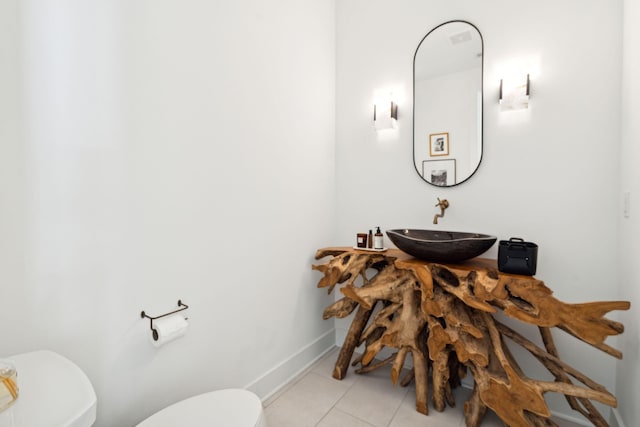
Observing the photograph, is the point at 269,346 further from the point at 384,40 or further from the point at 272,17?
the point at 384,40

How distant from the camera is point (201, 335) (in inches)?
59.6

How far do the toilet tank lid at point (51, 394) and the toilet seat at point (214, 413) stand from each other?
0.42 metres

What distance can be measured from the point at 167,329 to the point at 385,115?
193 centimetres

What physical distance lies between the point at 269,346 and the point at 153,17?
1850 mm

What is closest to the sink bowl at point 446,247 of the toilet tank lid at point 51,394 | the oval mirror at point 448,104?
the oval mirror at point 448,104

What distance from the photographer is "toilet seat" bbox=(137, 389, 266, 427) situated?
113cm

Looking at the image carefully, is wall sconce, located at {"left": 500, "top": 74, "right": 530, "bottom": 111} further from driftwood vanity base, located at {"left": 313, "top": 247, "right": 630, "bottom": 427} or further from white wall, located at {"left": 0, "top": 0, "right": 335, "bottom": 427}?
white wall, located at {"left": 0, "top": 0, "right": 335, "bottom": 427}

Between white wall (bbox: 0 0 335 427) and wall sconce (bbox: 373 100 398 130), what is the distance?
56 centimetres

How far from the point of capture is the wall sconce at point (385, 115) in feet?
7.27

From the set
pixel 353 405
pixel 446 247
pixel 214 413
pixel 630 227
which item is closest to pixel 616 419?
pixel 630 227

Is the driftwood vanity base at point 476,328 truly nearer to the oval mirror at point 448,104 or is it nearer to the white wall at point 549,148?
the white wall at point 549,148

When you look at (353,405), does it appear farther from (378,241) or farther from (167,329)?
(167,329)

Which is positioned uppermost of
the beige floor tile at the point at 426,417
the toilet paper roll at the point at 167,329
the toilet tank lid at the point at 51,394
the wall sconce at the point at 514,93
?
the wall sconce at the point at 514,93

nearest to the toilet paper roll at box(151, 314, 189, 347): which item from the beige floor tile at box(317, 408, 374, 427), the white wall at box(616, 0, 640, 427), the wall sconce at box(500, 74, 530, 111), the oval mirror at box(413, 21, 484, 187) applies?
the beige floor tile at box(317, 408, 374, 427)
